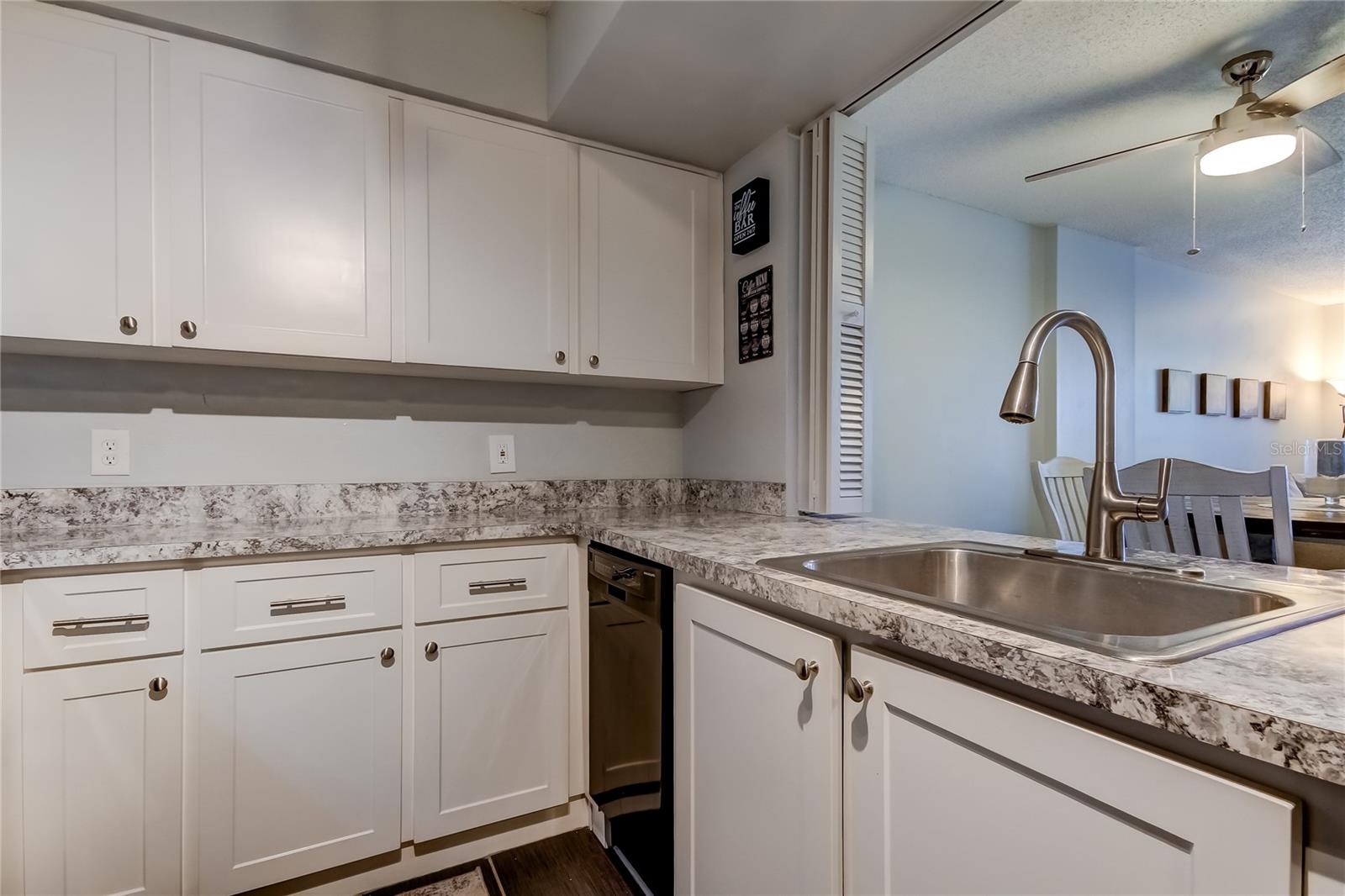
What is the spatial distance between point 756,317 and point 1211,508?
142 centimetres

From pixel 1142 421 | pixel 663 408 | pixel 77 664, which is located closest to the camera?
pixel 77 664

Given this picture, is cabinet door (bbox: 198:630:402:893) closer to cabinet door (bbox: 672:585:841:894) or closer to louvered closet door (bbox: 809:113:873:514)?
cabinet door (bbox: 672:585:841:894)

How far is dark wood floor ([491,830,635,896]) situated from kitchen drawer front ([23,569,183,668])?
3.26ft

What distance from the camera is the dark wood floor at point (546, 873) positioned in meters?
1.59

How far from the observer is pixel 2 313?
4.57 ft

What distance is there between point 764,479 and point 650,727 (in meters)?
0.89

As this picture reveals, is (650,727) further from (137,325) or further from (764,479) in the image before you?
(137,325)

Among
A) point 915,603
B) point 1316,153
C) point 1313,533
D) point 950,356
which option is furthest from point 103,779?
point 1316,153

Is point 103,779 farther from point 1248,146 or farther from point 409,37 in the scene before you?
point 1248,146

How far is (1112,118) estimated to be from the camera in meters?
2.58

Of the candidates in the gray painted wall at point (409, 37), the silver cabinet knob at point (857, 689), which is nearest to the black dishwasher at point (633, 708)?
the silver cabinet knob at point (857, 689)

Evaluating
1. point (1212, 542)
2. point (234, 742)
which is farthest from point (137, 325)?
point (1212, 542)

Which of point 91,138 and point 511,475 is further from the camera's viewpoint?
point 511,475

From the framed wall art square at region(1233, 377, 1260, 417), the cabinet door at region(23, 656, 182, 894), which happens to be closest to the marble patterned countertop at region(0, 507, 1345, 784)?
the cabinet door at region(23, 656, 182, 894)
